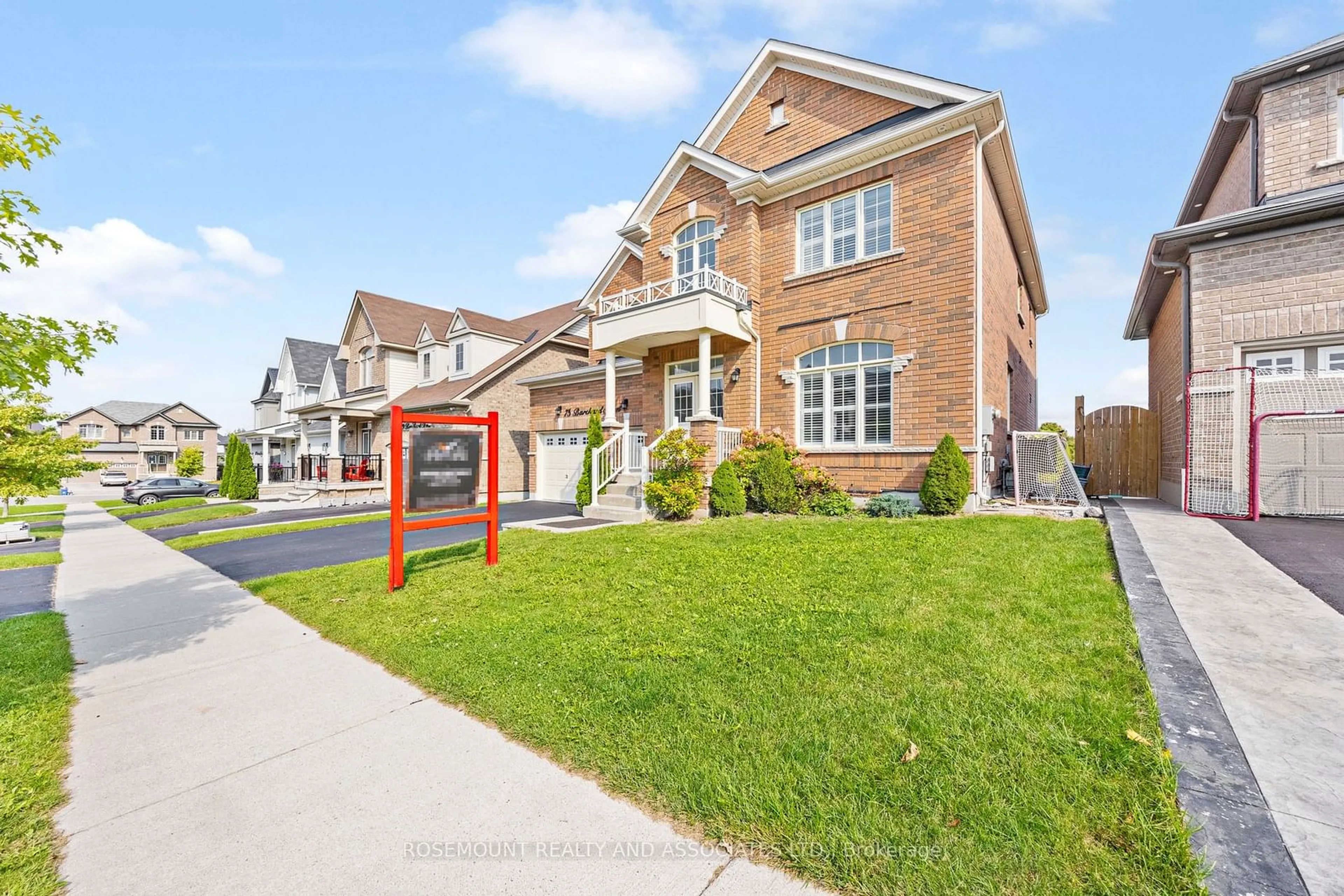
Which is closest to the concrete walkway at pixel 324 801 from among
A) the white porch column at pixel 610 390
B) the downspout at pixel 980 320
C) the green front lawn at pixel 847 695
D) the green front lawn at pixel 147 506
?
the green front lawn at pixel 847 695

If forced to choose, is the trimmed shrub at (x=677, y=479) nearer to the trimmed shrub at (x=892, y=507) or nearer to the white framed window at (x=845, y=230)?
the trimmed shrub at (x=892, y=507)

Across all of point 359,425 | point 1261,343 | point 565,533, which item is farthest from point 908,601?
point 359,425

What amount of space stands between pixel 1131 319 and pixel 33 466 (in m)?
23.4

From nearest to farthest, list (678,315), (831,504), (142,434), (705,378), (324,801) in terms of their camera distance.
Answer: (324,801) → (831,504) → (705,378) → (678,315) → (142,434)

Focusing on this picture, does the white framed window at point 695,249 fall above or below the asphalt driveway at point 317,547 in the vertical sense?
above

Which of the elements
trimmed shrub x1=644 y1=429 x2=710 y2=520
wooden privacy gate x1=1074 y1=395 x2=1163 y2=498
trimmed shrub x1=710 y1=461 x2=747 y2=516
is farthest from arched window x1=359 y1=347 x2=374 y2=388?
wooden privacy gate x1=1074 y1=395 x2=1163 y2=498

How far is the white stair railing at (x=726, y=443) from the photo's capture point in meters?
11.2

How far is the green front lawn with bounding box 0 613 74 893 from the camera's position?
223 centimetres

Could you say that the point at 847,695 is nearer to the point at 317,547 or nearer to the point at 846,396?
the point at 846,396

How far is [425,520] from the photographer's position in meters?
7.14

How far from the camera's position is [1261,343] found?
8219 mm

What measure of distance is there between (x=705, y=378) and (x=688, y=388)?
2205mm

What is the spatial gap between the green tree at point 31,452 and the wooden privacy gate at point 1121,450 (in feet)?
61.7

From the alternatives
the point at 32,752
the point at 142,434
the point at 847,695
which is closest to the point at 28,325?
the point at 32,752
